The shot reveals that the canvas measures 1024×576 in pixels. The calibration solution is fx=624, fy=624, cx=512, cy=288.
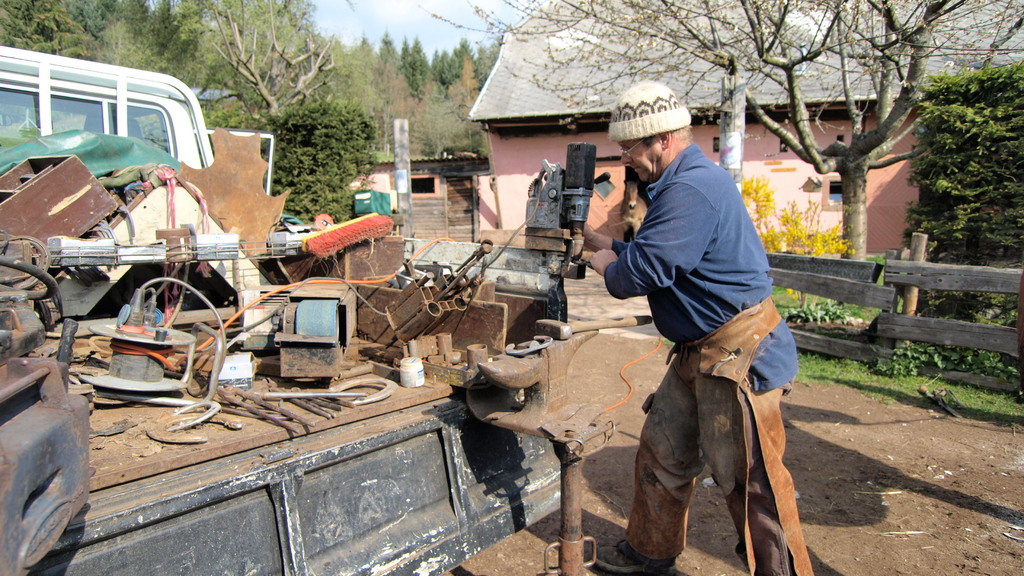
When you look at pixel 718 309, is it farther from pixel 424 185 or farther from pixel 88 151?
pixel 424 185

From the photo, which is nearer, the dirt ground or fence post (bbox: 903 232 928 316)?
the dirt ground

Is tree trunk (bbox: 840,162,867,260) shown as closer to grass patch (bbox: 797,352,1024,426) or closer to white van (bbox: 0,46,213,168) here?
grass patch (bbox: 797,352,1024,426)

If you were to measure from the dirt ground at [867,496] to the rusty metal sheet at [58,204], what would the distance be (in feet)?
7.49

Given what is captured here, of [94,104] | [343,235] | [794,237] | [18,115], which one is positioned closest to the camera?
[343,235]

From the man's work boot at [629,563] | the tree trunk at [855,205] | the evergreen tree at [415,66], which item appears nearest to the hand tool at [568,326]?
the man's work boot at [629,563]

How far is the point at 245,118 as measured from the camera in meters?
17.7

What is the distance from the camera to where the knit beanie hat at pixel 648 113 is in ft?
7.79

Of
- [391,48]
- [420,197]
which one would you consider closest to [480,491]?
[420,197]

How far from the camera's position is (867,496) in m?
3.51

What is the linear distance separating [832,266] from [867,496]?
10.7 feet

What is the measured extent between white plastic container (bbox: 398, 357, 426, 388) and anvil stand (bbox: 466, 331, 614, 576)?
235 mm

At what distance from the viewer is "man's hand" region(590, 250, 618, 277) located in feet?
8.05

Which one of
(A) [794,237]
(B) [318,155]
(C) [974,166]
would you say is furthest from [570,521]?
(B) [318,155]

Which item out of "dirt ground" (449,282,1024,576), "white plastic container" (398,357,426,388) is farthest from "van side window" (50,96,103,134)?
"dirt ground" (449,282,1024,576)
